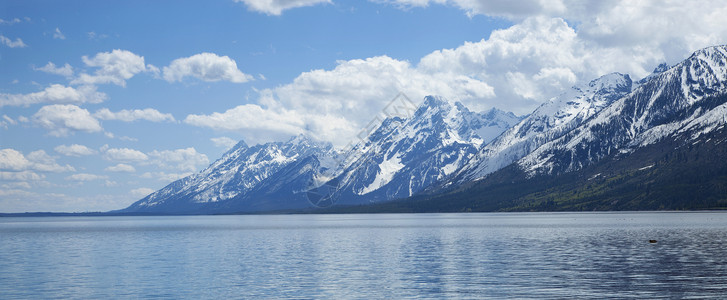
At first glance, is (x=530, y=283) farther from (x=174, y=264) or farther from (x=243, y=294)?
(x=174, y=264)

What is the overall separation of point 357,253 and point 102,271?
43.8 metres

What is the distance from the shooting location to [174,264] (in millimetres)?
105562

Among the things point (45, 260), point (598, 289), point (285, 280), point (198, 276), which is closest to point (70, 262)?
point (45, 260)

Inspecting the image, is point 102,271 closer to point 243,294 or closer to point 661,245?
point 243,294

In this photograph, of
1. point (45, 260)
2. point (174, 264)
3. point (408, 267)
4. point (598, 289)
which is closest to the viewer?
point (598, 289)

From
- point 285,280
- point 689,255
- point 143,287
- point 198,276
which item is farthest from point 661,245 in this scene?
point 143,287

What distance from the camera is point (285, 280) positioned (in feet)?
270

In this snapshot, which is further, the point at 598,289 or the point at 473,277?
the point at 473,277

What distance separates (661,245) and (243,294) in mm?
83447

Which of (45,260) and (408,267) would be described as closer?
(408,267)

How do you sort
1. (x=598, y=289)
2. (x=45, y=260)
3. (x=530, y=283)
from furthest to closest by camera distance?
(x=45, y=260), (x=530, y=283), (x=598, y=289)

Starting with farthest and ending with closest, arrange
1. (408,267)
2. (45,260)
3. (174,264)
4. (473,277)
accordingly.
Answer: (45,260) → (174,264) → (408,267) → (473,277)

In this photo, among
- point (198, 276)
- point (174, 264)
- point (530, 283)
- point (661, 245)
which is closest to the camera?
point (530, 283)

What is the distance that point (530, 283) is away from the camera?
73812mm
